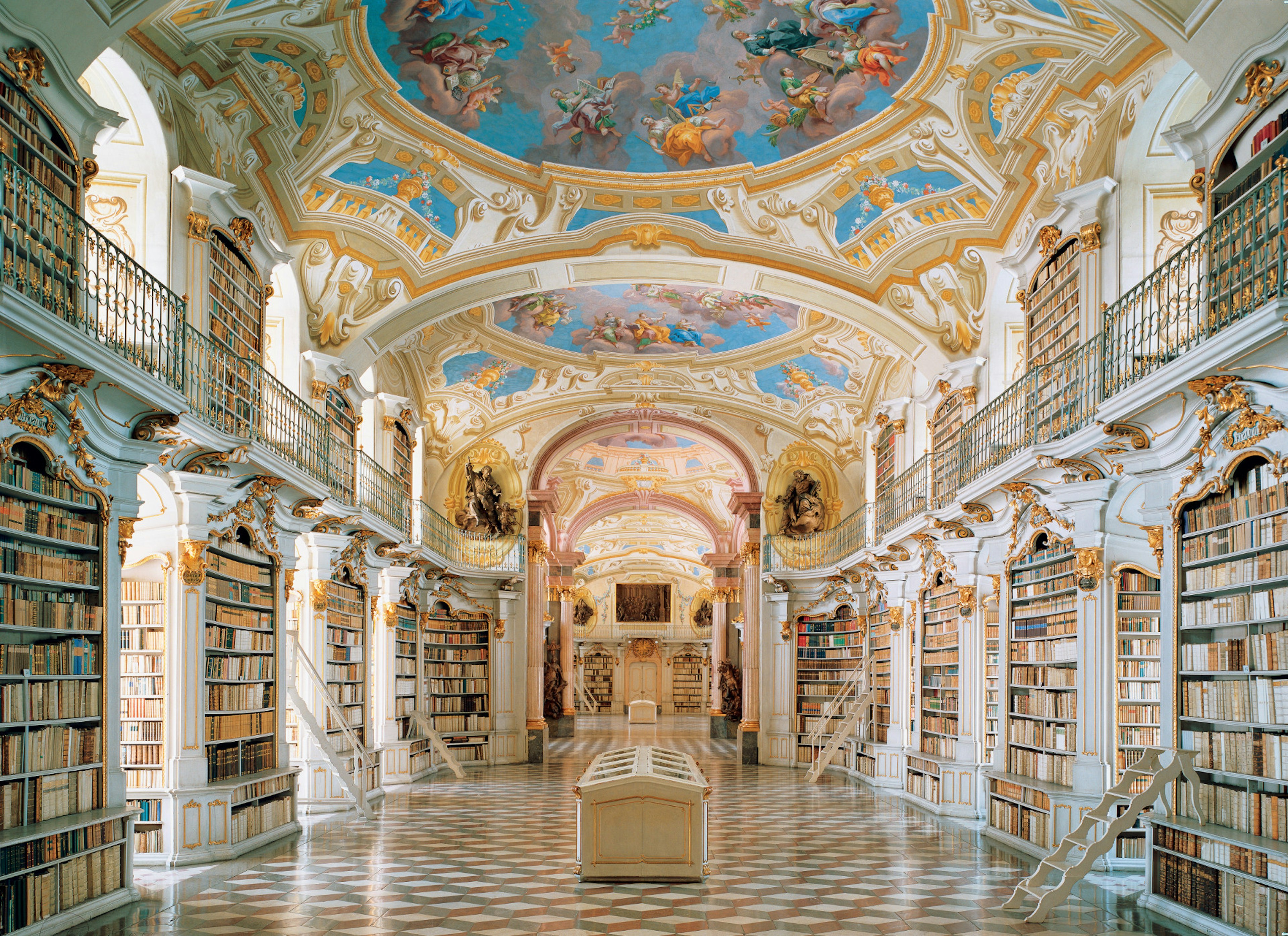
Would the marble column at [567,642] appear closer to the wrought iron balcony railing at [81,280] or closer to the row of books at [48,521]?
the wrought iron balcony railing at [81,280]

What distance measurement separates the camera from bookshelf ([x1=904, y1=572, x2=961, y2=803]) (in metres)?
13.6

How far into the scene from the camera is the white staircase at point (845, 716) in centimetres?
1741

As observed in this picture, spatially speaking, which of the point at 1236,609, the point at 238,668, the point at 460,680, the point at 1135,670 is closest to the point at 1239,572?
the point at 1236,609

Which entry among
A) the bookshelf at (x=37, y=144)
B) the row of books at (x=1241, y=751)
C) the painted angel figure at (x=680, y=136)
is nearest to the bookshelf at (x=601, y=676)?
the painted angel figure at (x=680, y=136)

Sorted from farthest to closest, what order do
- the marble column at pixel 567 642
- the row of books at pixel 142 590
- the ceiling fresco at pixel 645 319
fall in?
the marble column at pixel 567 642, the ceiling fresco at pixel 645 319, the row of books at pixel 142 590

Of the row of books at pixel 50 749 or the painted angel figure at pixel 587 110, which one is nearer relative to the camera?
the row of books at pixel 50 749

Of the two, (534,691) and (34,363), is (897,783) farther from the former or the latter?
(34,363)

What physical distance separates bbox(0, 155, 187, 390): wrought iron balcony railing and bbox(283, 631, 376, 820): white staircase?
4.29 metres

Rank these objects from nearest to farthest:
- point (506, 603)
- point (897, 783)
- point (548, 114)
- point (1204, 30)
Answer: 1. point (1204, 30)
2. point (548, 114)
3. point (897, 783)
4. point (506, 603)

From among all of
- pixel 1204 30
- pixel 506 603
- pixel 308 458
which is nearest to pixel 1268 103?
pixel 1204 30

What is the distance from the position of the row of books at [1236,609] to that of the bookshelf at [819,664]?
1208 centimetres

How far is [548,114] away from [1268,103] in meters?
6.94

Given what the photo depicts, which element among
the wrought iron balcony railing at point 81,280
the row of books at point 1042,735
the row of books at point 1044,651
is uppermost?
the wrought iron balcony railing at point 81,280

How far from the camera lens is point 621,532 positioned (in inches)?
1528
